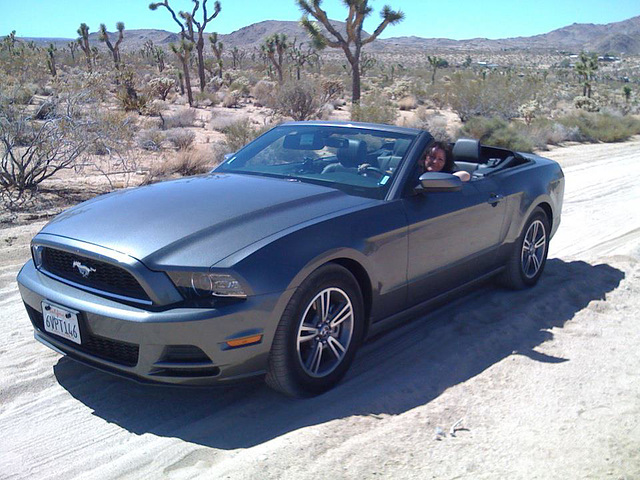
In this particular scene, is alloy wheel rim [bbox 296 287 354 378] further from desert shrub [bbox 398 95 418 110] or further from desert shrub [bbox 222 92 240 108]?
desert shrub [bbox 398 95 418 110]

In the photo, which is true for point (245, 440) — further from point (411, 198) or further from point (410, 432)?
point (411, 198)

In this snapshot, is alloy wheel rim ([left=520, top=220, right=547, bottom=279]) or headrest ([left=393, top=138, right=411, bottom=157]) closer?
headrest ([left=393, top=138, right=411, bottom=157])

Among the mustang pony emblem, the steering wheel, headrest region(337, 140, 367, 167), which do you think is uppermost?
headrest region(337, 140, 367, 167)

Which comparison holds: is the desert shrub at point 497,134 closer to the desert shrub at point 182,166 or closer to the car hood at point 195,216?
the desert shrub at point 182,166

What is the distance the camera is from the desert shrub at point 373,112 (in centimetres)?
1756

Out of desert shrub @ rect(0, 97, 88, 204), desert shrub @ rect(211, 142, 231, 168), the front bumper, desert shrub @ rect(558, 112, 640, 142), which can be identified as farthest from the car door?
desert shrub @ rect(558, 112, 640, 142)

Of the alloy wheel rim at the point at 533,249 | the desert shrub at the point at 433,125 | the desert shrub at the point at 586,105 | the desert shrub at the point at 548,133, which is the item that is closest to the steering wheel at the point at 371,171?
the alloy wheel rim at the point at 533,249

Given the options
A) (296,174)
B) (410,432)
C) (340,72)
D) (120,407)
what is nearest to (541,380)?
(410,432)

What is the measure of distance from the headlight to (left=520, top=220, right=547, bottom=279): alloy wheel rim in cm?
334

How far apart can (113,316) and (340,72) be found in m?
55.6

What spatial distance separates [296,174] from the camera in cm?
506

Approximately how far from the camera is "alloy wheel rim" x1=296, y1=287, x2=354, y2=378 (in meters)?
3.94

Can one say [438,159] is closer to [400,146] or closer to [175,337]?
[400,146]

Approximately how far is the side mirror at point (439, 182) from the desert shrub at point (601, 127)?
1820 cm
